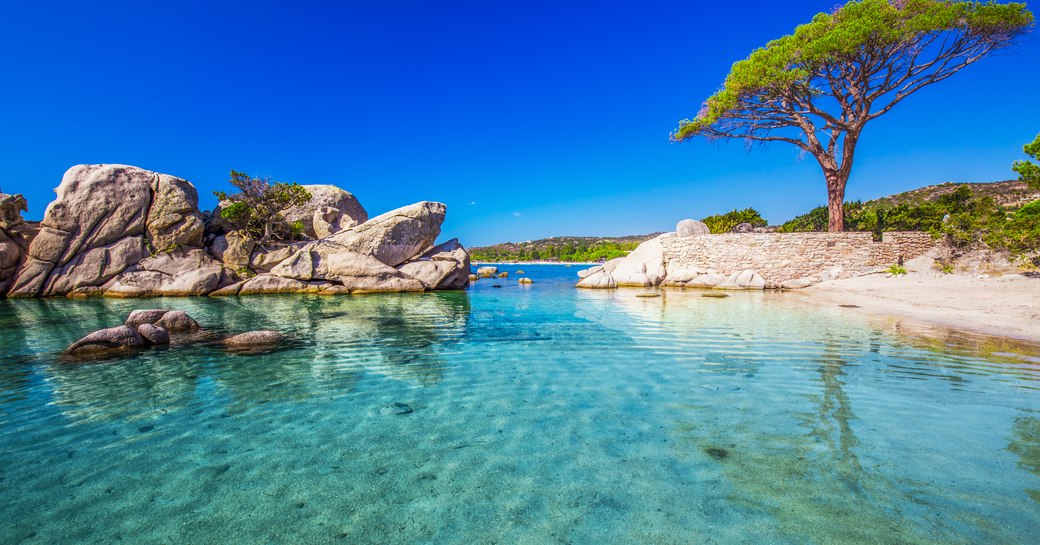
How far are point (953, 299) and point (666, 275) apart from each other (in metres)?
13.8

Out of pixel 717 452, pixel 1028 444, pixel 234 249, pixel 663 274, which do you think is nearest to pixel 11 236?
pixel 234 249

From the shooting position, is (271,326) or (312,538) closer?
(312,538)

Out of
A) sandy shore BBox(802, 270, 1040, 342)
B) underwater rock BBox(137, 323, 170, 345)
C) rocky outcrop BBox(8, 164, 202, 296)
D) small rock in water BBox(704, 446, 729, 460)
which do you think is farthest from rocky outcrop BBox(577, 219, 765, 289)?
rocky outcrop BBox(8, 164, 202, 296)

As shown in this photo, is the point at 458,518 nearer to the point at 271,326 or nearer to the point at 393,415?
the point at 393,415

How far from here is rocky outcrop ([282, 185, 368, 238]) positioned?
30.4 meters

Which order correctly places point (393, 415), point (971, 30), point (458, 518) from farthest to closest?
point (971, 30) → point (393, 415) → point (458, 518)

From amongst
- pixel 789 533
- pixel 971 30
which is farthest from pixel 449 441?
pixel 971 30

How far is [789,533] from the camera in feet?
8.85

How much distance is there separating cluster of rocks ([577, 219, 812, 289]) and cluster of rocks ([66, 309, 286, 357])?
20.6 meters

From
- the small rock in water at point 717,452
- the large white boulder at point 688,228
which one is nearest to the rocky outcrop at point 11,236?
the small rock in water at point 717,452

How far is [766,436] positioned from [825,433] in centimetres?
68

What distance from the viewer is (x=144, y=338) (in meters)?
8.79

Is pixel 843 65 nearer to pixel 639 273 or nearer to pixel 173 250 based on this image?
pixel 639 273

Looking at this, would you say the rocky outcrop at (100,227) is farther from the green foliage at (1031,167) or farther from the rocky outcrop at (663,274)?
the green foliage at (1031,167)
